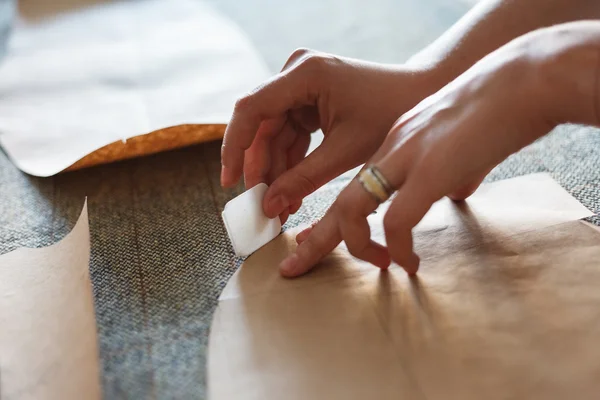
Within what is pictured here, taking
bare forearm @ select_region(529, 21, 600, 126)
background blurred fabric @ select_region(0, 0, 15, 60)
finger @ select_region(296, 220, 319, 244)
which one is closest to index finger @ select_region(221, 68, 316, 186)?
finger @ select_region(296, 220, 319, 244)

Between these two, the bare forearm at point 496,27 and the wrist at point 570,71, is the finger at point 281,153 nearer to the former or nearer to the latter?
the bare forearm at point 496,27

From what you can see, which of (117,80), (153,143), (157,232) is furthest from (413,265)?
(117,80)

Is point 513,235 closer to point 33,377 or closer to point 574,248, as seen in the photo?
point 574,248

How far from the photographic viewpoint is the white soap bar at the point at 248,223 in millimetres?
610

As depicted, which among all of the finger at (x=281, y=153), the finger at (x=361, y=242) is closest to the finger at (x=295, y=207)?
the finger at (x=281, y=153)

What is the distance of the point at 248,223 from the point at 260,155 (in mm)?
84

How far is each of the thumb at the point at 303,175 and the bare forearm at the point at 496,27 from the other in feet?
0.48

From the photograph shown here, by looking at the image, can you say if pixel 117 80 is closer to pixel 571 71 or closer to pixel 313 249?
pixel 313 249

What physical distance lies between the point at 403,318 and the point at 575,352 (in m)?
0.14

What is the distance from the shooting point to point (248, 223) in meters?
0.62

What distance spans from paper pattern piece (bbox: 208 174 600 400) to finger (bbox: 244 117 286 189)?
0.08 m

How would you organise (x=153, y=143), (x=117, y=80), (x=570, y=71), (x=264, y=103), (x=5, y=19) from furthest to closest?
1. (x=5, y=19)
2. (x=117, y=80)
3. (x=153, y=143)
4. (x=264, y=103)
5. (x=570, y=71)

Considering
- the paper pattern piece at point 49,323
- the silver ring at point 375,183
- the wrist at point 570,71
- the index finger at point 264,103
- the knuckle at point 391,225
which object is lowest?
the paper pattern piece at point 49,323

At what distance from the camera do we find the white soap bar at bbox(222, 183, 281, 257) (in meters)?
0.61
